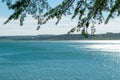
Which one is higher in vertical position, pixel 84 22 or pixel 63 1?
pixel 63 1

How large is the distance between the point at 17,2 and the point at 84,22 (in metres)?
1.36

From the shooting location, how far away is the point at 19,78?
63562mm

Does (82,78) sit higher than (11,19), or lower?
lower

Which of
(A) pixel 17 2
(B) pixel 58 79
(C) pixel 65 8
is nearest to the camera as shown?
(A) pixel 17 2

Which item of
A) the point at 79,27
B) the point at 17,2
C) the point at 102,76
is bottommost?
the point at 102,76

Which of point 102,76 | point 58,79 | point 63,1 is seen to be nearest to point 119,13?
point 63,1

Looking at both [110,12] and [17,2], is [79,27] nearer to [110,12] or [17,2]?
[110,12]

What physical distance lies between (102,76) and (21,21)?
2469 inches

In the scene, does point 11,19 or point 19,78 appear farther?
point 19,78

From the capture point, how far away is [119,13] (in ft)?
20.9

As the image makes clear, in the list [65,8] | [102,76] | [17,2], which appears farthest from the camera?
[102,76]

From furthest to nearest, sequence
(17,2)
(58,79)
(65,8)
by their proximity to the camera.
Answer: (58,79)
(65,8)
(17,2)

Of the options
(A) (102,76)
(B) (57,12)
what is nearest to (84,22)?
(B) (57,12)

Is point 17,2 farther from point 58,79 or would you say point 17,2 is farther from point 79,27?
point 58,79
